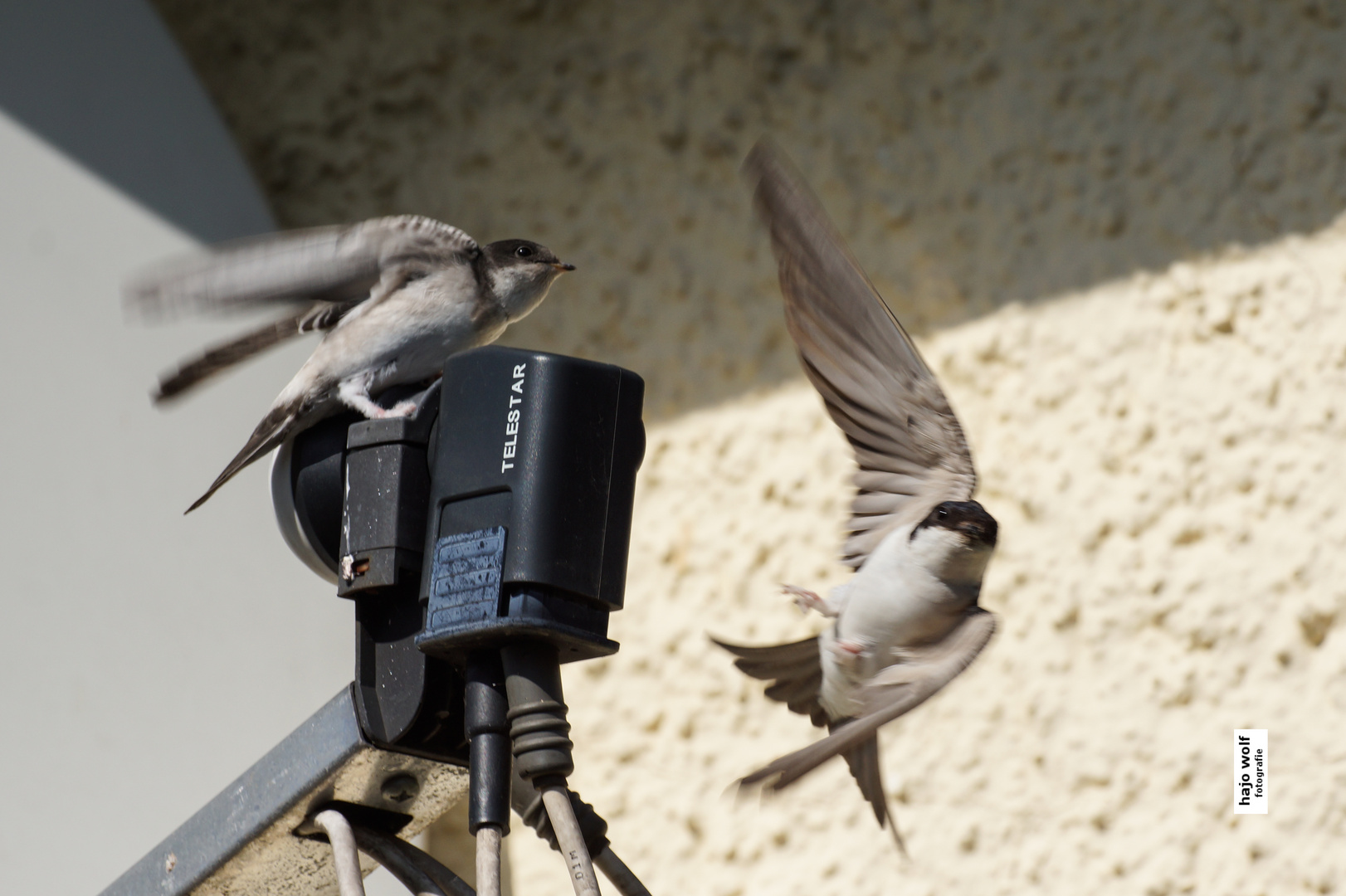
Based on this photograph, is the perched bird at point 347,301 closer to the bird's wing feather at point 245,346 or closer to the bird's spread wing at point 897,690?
the bird's wing feather at point 245,346

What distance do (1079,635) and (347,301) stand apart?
106 centimetres

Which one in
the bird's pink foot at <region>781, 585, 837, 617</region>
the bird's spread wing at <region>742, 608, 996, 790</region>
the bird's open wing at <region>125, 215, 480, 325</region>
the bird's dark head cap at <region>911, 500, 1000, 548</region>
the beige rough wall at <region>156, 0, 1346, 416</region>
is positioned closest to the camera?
the bird's spread wing at <region>742, 608, 996, 790</region>

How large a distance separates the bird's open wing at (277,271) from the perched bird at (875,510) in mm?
279

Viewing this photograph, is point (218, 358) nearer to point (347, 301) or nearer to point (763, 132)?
point (347, 301)

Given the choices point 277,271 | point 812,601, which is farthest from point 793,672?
point 277,271

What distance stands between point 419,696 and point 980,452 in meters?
1.21

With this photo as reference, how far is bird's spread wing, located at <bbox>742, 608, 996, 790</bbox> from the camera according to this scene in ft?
2.01

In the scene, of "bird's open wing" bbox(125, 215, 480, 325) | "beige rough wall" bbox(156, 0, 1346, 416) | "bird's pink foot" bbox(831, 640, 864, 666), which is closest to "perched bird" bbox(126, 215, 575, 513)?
"bird's open wing" bbox(125, 215, 480, 325)

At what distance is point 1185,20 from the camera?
1.77 m

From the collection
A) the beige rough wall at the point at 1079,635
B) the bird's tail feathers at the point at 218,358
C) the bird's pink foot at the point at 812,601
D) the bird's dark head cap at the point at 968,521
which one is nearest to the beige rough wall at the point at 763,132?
the beige rough wall at the point at 1079,635

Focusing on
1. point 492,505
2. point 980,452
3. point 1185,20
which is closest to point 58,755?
point 492,505

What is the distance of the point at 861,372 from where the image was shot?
0.93 metres

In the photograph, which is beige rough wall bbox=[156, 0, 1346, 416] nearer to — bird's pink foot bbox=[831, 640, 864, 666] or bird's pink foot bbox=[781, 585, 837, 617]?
bird's pink foot bbox=[781, 585, 837, 617]

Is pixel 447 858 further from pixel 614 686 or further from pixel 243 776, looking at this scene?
pixel 243 776
